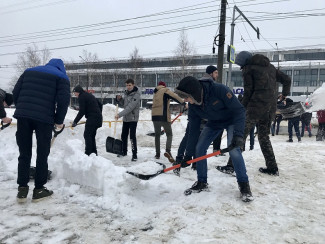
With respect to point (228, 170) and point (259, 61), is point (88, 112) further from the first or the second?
point (259, 61)

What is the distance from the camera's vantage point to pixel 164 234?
2.31 m

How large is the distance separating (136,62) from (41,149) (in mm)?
42797

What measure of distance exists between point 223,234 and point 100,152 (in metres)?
4.85

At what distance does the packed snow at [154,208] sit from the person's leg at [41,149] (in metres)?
0.27

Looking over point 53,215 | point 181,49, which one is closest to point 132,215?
point 53,215

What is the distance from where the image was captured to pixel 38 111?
9.96 feet

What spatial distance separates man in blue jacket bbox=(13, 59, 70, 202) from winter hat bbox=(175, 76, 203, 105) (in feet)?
4.67

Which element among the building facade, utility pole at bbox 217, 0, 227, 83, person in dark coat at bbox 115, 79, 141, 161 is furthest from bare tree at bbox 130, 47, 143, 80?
person in dark coat at bbox 115, 79, 141, 161

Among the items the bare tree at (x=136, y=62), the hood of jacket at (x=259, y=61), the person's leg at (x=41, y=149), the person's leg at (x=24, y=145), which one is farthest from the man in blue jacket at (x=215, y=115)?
the bare tree at (x=136, y=62)

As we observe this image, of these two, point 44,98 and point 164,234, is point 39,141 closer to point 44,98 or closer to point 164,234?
point 44,98

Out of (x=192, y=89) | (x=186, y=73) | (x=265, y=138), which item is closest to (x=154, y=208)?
(x=192, y=89)

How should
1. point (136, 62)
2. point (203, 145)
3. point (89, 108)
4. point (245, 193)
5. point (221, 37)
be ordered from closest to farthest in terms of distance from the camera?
point (245, 193), point (203, 145), point (89, 108), point (221, 37), point (136, 62)

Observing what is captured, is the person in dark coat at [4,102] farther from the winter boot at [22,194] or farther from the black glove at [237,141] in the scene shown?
the black glove at [237,141]

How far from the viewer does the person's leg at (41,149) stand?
3125 mm
